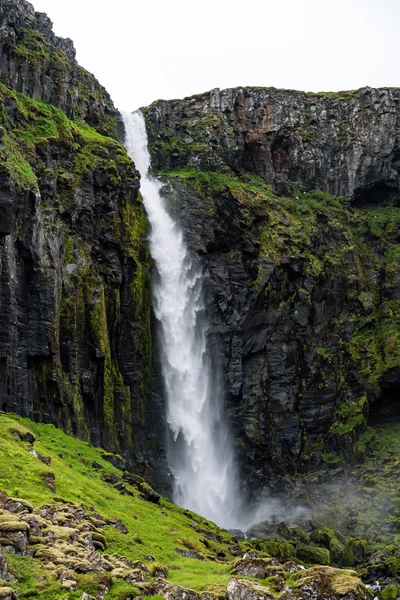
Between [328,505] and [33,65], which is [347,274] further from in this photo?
[33,65]

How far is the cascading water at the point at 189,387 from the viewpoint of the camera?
65562 mm

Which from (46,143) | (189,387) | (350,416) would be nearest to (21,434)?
(189,387)

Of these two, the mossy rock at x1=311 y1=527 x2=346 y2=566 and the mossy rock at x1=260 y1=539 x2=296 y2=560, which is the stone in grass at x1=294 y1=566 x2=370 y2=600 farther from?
the mossy rock at x1=311 y1=527 x2=346 y2=566

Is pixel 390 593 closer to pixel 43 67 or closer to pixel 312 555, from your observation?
pixel 312 555

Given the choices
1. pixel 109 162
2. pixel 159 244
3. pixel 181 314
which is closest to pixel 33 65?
pixel 109 162

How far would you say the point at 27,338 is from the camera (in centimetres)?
5138

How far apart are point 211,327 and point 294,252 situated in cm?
1670

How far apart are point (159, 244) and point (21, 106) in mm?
21177

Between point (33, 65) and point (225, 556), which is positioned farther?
point (33, 65)

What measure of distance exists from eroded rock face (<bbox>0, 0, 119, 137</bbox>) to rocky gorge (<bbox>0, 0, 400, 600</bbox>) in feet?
0.91

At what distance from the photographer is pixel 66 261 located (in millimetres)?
59188

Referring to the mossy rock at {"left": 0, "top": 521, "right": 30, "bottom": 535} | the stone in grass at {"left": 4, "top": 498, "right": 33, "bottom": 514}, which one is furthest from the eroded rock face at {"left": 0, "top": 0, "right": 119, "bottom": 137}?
the mossy rock at {"left": 0, "top": 521, "right": 30, "bottom": 535}

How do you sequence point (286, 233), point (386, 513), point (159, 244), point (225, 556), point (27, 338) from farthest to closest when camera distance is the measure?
1. point (286, 233)
2. point (159, 244)
3. point (386, 513)
4. point (27, 338)
5. point (225, 556)

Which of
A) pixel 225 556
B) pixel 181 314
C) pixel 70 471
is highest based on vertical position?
pixel 181 314
